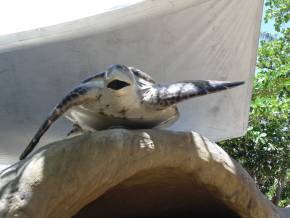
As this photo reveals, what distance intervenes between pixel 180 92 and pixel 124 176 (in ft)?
1.16

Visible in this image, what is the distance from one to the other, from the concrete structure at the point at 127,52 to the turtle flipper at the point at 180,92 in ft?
2.34

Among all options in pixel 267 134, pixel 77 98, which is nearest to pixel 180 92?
pixel 77 98

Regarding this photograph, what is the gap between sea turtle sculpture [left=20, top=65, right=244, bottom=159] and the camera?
1224 millimetres

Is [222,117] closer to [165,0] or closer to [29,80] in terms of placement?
[165,0]

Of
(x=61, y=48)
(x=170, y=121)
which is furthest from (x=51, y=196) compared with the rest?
(x=61, y=48)

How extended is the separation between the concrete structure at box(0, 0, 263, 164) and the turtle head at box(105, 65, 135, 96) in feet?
2.38

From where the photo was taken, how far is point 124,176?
0.98m

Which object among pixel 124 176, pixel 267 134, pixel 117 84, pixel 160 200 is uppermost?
pixel 117 84

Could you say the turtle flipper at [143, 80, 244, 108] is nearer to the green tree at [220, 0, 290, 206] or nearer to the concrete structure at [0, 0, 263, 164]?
the concrete structure at [0, 0, 263, 164]

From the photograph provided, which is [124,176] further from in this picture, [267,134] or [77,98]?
[267,134]

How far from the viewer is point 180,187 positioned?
1.26 meters

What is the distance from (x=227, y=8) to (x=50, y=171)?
1413mm

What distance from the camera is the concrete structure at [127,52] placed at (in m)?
1.93

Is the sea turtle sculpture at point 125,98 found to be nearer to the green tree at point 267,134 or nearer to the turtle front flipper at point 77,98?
the turtle front flipper at point 77,98
